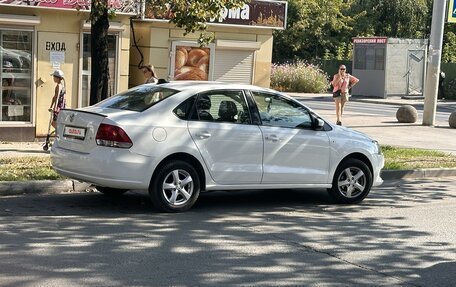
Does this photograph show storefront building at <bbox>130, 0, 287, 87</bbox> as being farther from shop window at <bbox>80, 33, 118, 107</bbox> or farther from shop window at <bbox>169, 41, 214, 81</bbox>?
shop window at <bbox>80, 33, 118, 107</bbox>

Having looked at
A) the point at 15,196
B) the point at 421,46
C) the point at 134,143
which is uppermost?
the point at 421,46

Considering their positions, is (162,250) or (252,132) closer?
(162,250)

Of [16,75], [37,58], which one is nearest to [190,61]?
[37,58]

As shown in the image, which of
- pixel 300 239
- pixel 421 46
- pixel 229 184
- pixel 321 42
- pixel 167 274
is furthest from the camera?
pixel 321 42

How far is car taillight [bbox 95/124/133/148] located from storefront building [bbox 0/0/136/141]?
7.10 metres

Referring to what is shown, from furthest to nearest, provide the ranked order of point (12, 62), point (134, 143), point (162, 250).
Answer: point (12, 62) < point (134, 143) < point (162, 250)

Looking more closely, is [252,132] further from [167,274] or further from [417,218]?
[167,274]

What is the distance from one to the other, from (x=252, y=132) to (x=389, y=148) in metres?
7.67

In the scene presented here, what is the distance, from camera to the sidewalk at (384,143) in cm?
1002

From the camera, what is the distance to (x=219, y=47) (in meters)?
18.1

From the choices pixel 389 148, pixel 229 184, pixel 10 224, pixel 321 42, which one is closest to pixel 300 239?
pixel 229 184

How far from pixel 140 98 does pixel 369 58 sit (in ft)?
97.2

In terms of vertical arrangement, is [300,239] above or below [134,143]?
below

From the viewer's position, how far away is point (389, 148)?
1623 centimetres
